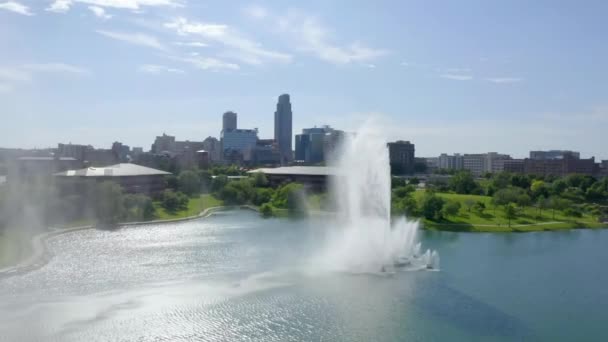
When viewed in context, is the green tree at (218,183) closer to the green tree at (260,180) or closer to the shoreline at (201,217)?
the green tree at (260,180)

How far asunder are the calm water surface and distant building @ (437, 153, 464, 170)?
12786 centimetres

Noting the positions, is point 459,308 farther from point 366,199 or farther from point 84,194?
point 84,194

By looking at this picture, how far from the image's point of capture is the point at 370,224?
2662 cm

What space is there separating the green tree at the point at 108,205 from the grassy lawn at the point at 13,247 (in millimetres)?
7986

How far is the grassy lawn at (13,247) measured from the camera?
85.4 ft

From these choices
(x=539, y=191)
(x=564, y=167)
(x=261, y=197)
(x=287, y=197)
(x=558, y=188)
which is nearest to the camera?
(x=287, y=197)

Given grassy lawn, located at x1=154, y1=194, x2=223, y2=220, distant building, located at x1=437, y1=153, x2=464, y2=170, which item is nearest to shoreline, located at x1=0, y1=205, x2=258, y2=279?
grassy lawn, located at x1=154, y1=194, x2=223, y2=220

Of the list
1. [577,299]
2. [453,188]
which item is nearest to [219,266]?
[577,299]

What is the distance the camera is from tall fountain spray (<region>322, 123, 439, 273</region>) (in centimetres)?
2612

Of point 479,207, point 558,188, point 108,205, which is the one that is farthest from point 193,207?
point 558,188

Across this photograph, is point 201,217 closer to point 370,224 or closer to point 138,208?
point 138,208

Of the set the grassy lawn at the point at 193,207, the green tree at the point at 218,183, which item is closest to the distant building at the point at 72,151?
the green tree at the point at 218,183

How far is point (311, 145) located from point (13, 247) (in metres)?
141

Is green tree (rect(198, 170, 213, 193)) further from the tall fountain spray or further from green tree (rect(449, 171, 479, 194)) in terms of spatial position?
the tall fountain spray
